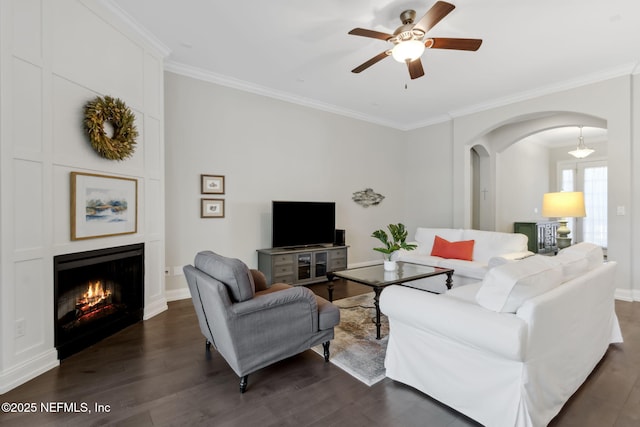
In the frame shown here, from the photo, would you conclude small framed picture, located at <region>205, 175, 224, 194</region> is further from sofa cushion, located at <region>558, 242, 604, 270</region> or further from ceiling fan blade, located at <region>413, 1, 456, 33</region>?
sofa cushion, located at <region>558, 242, 604, 270</region>

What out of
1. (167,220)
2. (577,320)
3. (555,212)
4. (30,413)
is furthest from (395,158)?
(30,413)

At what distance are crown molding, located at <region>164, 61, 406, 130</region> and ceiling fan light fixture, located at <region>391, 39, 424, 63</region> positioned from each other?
2561 millimetres

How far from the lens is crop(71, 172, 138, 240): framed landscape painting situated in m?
2.67

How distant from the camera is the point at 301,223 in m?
4.99

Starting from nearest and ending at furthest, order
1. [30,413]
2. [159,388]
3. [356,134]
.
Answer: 1. [30,413]
2. [159,388]
3. [356,134]

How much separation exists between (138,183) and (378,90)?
12.1 feet

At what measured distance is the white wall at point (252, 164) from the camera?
415 centimetres

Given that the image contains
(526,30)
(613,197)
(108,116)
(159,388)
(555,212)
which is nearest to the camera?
(159,388)

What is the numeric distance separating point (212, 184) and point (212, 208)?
0.34 metres

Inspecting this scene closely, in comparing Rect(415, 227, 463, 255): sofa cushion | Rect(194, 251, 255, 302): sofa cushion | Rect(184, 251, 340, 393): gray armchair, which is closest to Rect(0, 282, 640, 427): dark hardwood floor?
Rect(184, 251, 340, 393): gray armchair

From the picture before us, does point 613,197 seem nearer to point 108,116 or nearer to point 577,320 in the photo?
point 577,320

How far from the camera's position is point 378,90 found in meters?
4.96

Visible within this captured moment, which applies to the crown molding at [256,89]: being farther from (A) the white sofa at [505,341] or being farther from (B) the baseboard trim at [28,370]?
(A) the white sofa at [505,341]

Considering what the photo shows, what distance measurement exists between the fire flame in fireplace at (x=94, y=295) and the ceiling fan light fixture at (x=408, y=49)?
11.6 feet
